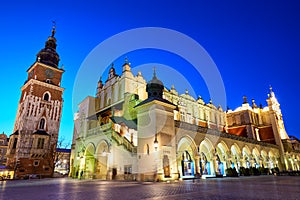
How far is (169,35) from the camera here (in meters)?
21.8

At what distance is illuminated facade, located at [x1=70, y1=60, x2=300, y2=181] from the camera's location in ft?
62.7

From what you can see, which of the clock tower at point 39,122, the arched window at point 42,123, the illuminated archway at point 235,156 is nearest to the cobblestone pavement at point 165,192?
the illuminated archway at point 235,156

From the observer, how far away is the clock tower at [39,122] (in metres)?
33.5

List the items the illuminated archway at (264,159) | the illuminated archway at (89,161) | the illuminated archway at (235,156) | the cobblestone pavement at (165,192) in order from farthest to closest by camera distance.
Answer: the illuminated archway at (264,159), the illuminated archway at (235,156), the illuminated archway at (89,161), the cobblestone pavement at (165,192)

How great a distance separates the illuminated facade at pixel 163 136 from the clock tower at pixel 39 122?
5.75 m

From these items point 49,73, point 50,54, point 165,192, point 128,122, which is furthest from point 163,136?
point 50,54

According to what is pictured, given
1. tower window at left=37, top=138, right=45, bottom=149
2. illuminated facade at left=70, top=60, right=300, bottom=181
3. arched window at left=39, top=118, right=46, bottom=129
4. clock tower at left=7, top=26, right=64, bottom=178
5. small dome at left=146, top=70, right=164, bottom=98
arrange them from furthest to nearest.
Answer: arched window at left=39, top=118, right=46, bottom=129 < tower window at left=37, top=138, right=45, bottom=149 < clock tower at left=7, top=26, right=64, bottom=178 < small dome at left=146, top=70, right=164, bottom=98 < illuminated facade at left=70, top=60, right=300, bottom=181

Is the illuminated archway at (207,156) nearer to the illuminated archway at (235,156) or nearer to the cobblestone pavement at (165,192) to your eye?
the illuminated archway at (235,156)

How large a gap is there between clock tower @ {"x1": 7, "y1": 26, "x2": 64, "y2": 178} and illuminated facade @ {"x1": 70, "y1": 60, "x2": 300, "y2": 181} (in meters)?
5.75

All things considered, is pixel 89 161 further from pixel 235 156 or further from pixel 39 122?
pixel 235 156

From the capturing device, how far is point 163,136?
18.8 metres

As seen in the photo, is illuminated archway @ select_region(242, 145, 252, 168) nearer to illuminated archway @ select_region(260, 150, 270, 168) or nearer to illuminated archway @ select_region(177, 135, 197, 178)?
illuminated archway @ select_region(260, 150, 270, 168)

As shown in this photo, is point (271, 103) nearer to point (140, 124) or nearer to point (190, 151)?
point (190, 151)

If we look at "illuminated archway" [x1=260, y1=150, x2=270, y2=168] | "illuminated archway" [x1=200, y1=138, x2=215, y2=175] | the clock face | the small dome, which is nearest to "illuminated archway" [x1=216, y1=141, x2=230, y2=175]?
"illuminated archway" [x1=200, y1=138, x2=215, y2=175]
